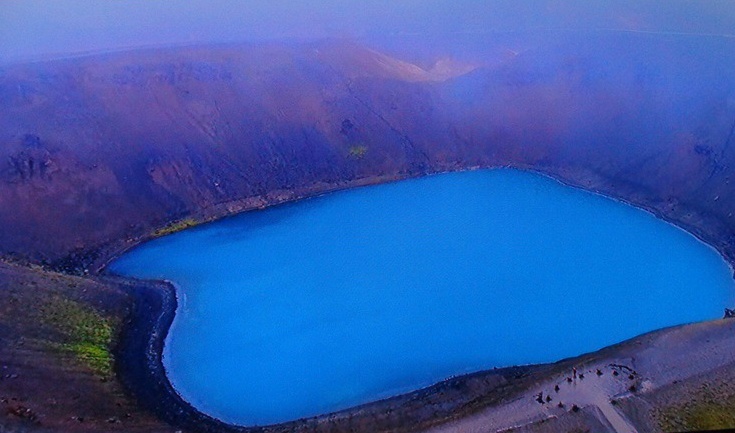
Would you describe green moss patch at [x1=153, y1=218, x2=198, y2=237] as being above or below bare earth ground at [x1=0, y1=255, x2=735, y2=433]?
above

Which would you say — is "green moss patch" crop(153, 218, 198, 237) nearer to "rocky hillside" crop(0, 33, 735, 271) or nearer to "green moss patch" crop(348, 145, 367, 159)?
"rocky hillside" crop(0, 33, 735, 271)

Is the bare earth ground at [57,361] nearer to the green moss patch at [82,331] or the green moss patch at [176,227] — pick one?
the green moss patch at [82,331]

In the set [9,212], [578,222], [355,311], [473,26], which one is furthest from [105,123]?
[473,26]

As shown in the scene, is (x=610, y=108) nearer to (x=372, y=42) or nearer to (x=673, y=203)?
(x=673, y=203)

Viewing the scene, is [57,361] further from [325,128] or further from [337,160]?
[325,128]

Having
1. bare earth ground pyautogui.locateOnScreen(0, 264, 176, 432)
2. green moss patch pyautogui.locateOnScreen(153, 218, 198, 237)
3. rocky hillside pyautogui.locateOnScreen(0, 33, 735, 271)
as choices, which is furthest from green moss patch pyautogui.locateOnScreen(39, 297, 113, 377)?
green moss patch pyautogui.locateOnScreen(153, 218, 198, 237)

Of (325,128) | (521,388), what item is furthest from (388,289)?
(325,128)

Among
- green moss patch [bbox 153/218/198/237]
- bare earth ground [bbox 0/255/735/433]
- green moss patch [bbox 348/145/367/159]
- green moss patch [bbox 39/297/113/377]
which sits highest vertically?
green moss patch [bbox 348/145/367/159]

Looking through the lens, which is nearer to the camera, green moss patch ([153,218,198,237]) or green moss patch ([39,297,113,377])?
green moss patch ([39,297,113,377])


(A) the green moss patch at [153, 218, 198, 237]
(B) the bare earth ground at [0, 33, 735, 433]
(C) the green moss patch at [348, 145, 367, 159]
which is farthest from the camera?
(C) the green moss patch at [348, 145, 367, 159]
